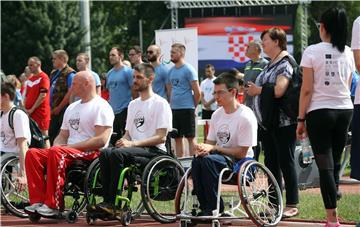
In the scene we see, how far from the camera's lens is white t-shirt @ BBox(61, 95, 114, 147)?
943cm

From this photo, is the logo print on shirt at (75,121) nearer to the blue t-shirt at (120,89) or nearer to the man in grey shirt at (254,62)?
the man in grey shirt at (254,62)

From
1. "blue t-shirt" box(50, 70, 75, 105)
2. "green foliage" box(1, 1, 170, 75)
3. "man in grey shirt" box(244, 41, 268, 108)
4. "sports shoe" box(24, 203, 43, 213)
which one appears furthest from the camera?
"green foliage" box(1, 1, 170, 75)

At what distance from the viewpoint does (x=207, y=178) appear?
7.93m

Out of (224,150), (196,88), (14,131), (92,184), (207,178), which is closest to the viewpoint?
(207,178)

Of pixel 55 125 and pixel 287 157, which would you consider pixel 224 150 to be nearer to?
pixel 287 157

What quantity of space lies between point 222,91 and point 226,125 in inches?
12.6

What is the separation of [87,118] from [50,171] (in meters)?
0.73

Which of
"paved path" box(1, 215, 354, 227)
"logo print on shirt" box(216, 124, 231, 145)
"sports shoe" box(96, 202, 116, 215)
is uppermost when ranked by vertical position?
"logo print on shirt" box(216, 124, 231, 145)

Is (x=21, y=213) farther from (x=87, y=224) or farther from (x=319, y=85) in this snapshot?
(x=319, y=85)

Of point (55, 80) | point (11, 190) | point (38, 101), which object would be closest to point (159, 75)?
point (55, 80)

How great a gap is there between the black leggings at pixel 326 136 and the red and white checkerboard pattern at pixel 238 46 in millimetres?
20150

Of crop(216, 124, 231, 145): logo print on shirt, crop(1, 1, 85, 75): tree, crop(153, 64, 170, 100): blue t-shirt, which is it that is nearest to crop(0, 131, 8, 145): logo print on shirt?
crop(216, 124, 231, 145): logo print on shirt

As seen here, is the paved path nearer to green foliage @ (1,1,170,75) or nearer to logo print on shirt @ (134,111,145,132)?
logo print on shirt @ (134,111,145,132)

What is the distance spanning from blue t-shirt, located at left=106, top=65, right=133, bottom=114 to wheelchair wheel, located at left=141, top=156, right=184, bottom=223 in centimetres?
404
